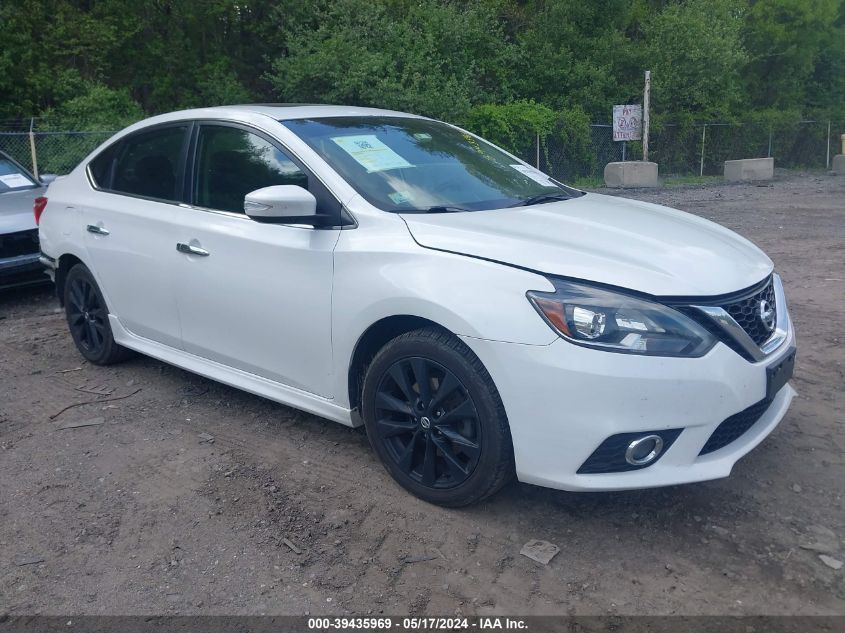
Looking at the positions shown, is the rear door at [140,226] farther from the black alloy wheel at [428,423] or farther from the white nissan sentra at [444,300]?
the black alloy wheel at [428,423]

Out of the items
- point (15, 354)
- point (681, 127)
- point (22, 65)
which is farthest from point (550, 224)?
point (681, 127)

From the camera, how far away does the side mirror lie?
361 cm

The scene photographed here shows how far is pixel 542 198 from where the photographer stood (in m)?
4.29

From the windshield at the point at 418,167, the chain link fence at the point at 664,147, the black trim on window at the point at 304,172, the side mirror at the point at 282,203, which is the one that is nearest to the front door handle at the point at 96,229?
the black trim on window at the point at 304,172

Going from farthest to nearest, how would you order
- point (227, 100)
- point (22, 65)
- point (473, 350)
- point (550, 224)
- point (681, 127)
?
point (681, 127) → point (227, 100) → point (22, 65) → point (550, 224) → point (473, 350)

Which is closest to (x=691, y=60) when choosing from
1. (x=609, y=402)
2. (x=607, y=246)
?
(x=607, y=246)

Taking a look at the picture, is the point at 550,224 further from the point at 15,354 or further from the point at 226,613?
the point at 15,354

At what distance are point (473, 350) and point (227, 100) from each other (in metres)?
18.6

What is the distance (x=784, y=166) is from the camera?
2802cm

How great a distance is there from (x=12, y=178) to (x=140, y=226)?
4.60 meters

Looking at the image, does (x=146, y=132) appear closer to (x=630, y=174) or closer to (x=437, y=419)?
(x=437, y=419)

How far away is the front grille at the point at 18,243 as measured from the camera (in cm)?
725

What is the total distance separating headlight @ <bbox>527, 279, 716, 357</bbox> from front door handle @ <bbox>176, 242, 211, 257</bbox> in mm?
1984

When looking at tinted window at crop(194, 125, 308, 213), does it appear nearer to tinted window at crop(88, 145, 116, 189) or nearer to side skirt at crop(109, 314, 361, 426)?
side skirt at crop(109, 314, 361, 426)
